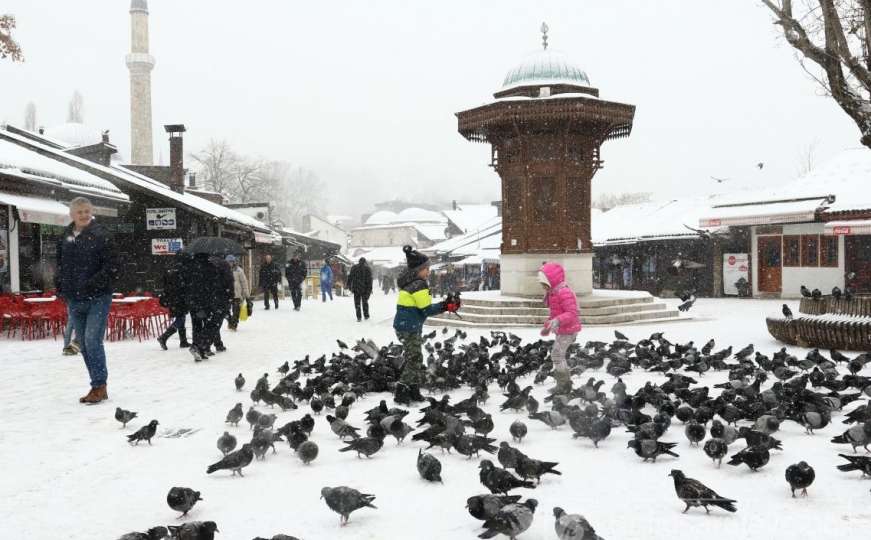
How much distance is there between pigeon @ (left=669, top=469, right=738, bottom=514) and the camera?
3619 mm

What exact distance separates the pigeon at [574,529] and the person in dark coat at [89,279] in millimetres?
5153

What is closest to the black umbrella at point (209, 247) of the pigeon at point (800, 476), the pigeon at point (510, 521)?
the pigeon at point (510, 521)

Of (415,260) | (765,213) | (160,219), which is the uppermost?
(765,213)

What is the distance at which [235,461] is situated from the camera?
175 inches

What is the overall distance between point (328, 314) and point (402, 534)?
1653 cm

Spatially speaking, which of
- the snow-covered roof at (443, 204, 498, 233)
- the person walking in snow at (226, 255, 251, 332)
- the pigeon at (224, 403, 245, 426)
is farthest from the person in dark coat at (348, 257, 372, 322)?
the snow-covered roof at (443, 204, 498, 233)

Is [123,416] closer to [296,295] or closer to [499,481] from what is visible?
[499,481]

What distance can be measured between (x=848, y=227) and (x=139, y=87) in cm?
4026

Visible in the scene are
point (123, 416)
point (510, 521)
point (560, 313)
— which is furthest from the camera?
point (560, 313)

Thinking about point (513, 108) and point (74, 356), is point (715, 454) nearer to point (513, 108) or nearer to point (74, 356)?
point (74, 356)

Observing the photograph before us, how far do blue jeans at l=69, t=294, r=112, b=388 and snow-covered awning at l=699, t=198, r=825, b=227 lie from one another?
79.6 ft

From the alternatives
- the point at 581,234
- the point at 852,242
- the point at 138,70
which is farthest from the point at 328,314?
the point at 138,70

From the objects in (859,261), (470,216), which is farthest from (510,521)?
(470,216)

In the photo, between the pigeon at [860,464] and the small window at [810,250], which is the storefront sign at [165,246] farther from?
the small window at [810,250]
